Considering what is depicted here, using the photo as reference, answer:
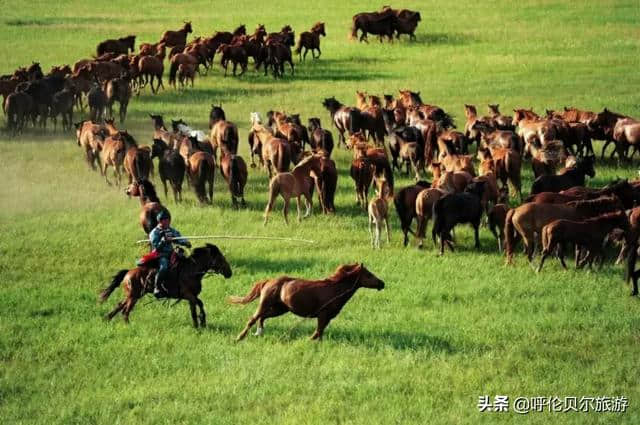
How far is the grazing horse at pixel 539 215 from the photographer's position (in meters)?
16.8

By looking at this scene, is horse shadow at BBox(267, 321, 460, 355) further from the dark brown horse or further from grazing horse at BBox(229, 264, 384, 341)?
the dark brown horse

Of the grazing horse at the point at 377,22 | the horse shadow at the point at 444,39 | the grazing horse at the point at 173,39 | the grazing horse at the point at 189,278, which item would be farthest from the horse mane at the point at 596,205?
the grazing horse at the point at 377,22

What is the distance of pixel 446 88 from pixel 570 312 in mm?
20951

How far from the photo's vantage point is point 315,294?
1305cm

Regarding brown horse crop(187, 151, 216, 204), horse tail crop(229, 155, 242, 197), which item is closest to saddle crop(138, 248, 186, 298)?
horse tail crop(229, 155, 242, 197)

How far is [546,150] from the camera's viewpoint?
2245 cm

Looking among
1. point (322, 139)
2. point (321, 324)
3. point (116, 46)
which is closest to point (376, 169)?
point (322, 139)

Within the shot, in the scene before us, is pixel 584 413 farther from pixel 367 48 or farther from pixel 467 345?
pixel 367 48

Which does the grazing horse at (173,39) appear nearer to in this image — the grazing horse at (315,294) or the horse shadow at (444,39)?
the horse shadow at (444,39)

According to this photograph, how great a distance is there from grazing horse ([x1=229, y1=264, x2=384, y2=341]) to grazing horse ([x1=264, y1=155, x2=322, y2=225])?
648cm

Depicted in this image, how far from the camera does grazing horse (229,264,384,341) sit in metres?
13.0

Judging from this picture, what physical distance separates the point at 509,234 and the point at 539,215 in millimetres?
610

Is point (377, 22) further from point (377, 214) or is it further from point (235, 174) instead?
point (377, 214)

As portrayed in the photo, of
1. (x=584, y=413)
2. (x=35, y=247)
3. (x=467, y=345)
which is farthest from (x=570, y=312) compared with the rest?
(x=35, y=247)
